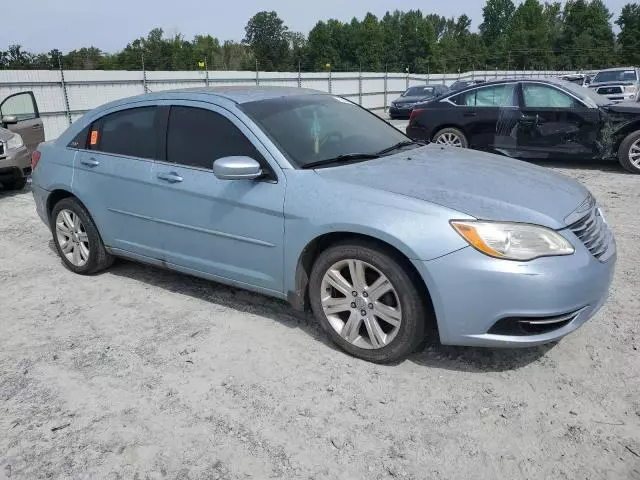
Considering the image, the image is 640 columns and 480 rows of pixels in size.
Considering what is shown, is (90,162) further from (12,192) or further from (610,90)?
(610,90)

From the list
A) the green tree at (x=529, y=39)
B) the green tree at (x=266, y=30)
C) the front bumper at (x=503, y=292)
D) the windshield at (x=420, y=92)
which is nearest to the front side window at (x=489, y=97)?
the front bumper at (x=503, y=292)

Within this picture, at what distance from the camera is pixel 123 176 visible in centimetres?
423

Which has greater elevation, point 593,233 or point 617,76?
point 617,76

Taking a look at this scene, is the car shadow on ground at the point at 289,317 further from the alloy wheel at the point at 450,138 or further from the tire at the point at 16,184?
the alloy wheel at the point at 450,138

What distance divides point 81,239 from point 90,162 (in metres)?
0.70

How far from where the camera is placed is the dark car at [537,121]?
28.3ft

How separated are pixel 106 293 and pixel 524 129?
729 cm

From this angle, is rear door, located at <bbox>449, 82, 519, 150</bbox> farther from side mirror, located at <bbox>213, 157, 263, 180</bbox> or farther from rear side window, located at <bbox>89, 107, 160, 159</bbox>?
side mirror, located at <bbox>213, 157, 263, 180</bbox>

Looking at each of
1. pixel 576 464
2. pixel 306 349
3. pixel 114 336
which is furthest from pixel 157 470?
pixel 576 464

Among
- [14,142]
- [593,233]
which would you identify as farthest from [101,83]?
[593,233]

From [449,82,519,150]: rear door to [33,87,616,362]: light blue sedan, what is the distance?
5.63 m

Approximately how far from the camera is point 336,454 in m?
2.49

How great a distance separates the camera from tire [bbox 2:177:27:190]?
28.6 ft

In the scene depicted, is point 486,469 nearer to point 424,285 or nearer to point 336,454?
point 336,454
